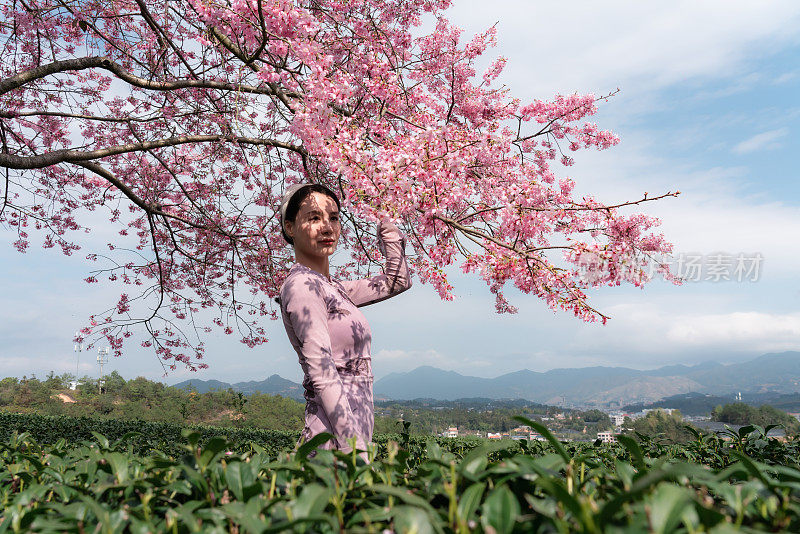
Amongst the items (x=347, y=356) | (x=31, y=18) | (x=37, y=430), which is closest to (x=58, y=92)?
(x=31, y=18)

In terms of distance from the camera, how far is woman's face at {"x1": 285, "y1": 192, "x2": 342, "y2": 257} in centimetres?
287

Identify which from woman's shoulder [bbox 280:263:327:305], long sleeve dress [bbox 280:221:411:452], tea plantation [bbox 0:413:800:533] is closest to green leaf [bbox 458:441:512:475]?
tea plantation [bbox 0:413:800:533]

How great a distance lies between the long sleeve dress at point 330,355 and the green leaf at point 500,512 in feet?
4.30

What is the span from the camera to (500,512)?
94 cm

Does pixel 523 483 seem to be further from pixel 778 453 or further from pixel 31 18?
pixel 31 18

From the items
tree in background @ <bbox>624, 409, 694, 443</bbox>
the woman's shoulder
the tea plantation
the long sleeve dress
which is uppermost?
the woman's shoulder

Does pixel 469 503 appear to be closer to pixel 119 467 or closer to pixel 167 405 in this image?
pixel 119 467

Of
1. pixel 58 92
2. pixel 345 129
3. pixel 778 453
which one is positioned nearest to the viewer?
pixel 778 453

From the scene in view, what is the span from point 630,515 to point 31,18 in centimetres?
971

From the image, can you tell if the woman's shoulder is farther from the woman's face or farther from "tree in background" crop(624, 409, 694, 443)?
"tree in background" crop(624, 409, 694, 443)

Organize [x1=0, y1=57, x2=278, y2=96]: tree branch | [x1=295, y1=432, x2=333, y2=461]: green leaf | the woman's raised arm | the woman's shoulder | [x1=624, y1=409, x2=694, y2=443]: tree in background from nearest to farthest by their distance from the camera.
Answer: [x1=295, y1=432, x2=333, y2=461]: green leaf, the woman's shoulder, the woman's raised arm, [x1=624, y1=409, x2=694, y2=443]: tree in background, [x1=0, y1=57, x2=278, y2=96]: tree branch

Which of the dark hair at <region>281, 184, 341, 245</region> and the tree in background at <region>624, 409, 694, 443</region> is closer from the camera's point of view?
the dark hair at <region>281, 184, 341, 245</region>

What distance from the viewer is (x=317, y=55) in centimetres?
405

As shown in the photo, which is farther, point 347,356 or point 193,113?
point 193,113
